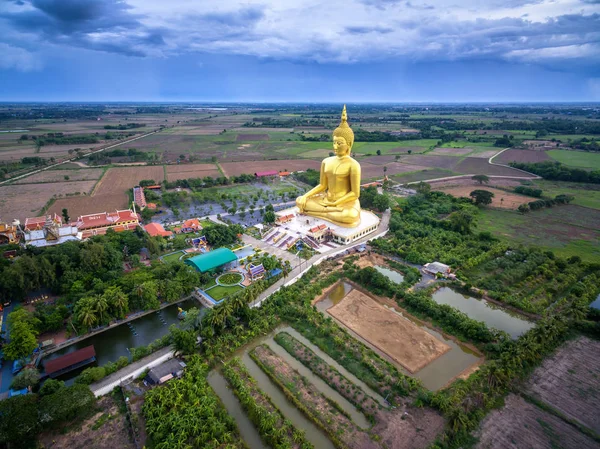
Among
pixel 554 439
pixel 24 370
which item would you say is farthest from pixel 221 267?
pixel 554 439

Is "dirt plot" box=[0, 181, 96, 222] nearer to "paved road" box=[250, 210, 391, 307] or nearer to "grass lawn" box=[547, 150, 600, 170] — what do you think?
"paved road" box=[250, 210, 391, 307]

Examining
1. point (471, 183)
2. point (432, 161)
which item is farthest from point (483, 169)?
point (471, 183)

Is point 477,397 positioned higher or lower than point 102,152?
lower

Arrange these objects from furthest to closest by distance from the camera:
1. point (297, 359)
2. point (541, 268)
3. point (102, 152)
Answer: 1. point (102, 152)
2. point (541, 268)
3. point (297, 359)

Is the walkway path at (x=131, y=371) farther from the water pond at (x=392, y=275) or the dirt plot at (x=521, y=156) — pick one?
the dirt plot at (x=521, y=156)

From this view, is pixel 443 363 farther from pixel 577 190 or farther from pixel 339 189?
pixel 577 190

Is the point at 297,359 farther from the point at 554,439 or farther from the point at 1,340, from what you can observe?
the point at 1,340
